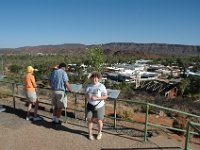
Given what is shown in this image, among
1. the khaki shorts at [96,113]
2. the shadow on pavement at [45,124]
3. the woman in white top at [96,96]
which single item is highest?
the woman in white top at [96,96]

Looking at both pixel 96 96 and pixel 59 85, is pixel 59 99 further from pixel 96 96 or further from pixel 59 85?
pixel 96 96

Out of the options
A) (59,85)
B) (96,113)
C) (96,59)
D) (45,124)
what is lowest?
(45,124)

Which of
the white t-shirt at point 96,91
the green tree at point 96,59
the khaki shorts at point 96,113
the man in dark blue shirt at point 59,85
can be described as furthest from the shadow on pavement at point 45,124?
the green tree at point 96,59

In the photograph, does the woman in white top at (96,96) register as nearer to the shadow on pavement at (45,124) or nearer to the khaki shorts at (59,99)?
the shadow on pavement at (45,124)

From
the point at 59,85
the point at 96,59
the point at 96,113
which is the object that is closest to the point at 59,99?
the point at 59,85

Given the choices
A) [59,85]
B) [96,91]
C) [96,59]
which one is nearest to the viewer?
[96,91]

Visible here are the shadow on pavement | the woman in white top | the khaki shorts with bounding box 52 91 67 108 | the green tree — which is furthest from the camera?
the green tree

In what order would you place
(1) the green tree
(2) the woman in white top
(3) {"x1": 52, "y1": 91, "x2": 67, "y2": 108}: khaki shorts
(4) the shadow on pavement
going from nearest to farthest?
(2) the woman in white top → (4) the shadow on pavement → (3) {"x1": 52, "y1": 91, "x2": 67, "y2": 108}: khaki shorts → (1) the green tree

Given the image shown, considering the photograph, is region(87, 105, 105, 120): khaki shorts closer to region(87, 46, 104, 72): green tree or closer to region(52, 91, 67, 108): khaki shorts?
region(52, 91, 67, 108): khaki shorts

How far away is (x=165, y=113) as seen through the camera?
57.5 ft

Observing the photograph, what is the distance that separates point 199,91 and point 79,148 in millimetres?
39366

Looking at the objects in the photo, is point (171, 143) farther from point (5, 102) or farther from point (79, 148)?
point (5, 102)

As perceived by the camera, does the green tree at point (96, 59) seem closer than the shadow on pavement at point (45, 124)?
No

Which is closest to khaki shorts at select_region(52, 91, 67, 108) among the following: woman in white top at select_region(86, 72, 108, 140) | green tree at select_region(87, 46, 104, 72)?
woman in white top at select_region(86, 72, 108, 140)
